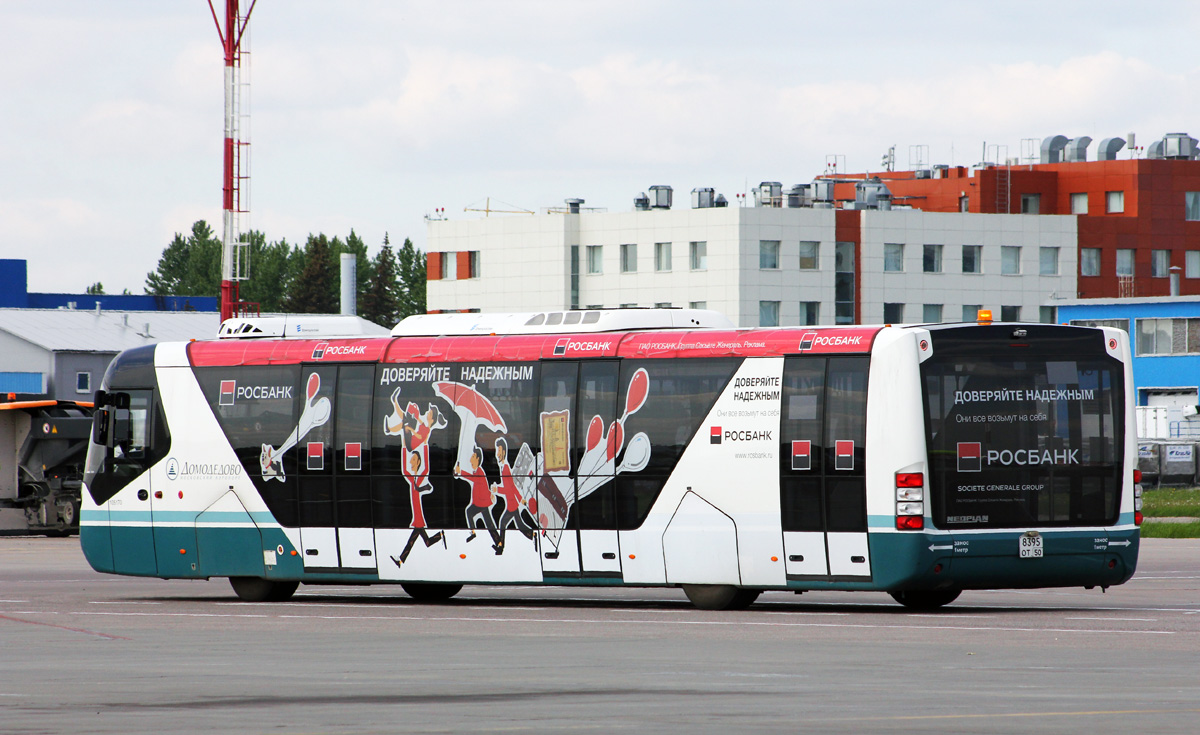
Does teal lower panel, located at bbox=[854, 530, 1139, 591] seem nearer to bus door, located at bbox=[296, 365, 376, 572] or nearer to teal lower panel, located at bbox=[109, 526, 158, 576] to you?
bus door, located at bbox=[296, 365, 376, 572]

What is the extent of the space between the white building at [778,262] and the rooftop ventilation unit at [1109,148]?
7653 millimetres

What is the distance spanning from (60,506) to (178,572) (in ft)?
74.5

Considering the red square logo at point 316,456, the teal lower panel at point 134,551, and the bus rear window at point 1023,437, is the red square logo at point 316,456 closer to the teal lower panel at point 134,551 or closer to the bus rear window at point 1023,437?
the teal lower panel at point 134,551

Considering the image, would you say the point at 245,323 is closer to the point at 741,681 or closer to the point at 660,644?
the point at 660,644

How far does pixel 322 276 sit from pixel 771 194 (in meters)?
67.2

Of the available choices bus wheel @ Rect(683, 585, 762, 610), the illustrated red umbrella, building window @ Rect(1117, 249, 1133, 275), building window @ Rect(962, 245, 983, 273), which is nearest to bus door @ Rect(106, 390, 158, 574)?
the illustrated red umbrella

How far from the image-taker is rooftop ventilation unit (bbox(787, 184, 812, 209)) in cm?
10619

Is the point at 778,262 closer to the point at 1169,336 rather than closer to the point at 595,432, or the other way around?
the point at 1169,336

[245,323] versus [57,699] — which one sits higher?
[245,323]

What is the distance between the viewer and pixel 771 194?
10656cm

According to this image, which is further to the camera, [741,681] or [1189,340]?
[1189,340]

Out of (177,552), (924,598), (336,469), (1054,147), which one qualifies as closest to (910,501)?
(924,598)

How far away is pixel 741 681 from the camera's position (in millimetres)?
13062

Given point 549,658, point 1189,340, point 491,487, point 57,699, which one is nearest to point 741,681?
point 549,658
